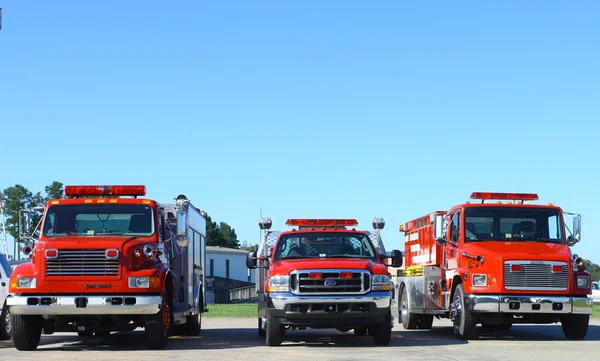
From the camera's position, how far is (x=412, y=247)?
24.5 m

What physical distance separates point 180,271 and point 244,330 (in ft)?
19.1

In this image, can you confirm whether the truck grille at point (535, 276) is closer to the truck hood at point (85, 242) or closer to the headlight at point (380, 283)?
the headlight at point (380, 283)

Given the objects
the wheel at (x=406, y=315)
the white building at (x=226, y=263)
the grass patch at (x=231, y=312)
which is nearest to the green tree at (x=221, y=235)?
the white building at (x=226, y=263)

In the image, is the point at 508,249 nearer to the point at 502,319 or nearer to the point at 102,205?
the point at 502,319

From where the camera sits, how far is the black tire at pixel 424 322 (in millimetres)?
23562

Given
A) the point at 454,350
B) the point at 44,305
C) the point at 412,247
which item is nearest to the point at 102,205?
the point at 44,305

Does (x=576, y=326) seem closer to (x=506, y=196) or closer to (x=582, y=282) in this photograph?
(x=582, y=282)

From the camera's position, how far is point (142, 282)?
1655 centimetres

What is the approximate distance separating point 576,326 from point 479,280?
7.63 feet

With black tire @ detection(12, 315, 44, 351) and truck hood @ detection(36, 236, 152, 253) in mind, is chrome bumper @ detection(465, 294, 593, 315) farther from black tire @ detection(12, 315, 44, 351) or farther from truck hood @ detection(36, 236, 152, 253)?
black tire @ detection(12, 315, 44, 351)

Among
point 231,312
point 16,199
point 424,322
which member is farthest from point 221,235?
point 424,322

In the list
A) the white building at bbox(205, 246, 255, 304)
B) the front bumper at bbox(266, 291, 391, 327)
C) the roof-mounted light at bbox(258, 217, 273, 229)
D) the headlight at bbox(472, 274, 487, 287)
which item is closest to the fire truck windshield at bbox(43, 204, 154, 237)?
the front bumper at bbox(266, 291, 391, 327)

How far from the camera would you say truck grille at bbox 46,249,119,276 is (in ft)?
54.3

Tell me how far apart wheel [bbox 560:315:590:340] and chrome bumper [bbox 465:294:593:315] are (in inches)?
29.5
